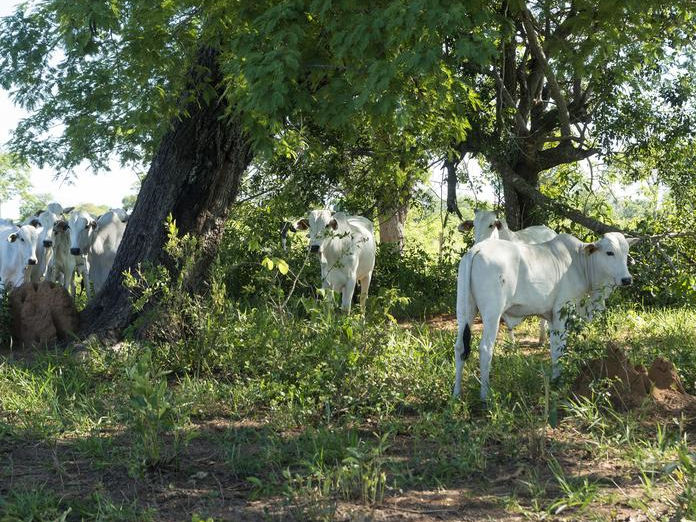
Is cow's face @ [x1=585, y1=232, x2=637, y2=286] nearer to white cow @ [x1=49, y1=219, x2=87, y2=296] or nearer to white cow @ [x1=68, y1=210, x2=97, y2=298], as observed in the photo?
white cow @ [x1=68, y1=210, x2=97, y2=298]

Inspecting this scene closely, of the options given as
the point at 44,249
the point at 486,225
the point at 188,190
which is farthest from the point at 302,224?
the point at 44,249

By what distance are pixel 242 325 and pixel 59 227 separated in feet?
19.9

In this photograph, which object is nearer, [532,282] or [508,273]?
[508,273]

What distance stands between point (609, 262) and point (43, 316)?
18.7 feet

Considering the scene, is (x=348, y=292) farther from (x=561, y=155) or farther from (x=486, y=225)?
(x=561, y=155)

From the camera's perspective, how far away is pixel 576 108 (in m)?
12.5

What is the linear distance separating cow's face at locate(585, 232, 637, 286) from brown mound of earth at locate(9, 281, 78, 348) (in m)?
5.15

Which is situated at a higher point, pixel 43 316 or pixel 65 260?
pixel 65 260

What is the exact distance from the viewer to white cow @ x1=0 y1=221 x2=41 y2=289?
12008mm

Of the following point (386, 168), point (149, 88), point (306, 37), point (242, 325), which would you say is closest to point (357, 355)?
point (242, 325)

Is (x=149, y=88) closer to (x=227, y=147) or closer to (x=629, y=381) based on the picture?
(x=227, y=147)

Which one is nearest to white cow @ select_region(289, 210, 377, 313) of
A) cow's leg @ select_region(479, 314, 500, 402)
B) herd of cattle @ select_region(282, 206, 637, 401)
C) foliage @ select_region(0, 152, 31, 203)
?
herd of cattle @ select_region(282, 206, 637, 401)

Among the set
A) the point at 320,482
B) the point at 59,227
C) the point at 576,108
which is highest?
the point at 576,108

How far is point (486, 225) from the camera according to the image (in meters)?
10.2
